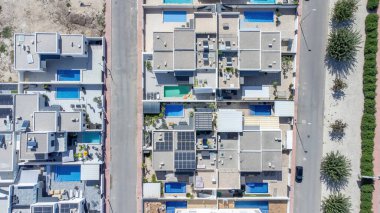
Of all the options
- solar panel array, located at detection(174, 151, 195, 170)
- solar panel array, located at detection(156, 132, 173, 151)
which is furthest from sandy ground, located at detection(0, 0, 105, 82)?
solar panel array, located at detection(174, 151, 195, 170)

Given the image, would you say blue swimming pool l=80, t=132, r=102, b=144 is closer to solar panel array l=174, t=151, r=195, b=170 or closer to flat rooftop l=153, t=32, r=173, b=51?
solar panel array l=174, t=151, r=195, b=170

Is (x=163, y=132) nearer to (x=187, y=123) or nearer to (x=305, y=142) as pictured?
(x=187, y=123)

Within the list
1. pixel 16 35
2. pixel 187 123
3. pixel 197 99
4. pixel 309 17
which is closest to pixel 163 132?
pixel 187 123

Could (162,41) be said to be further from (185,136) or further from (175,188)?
(175,188)

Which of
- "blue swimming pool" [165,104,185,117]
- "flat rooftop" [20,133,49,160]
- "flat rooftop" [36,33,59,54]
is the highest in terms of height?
"flat rooftop" [36,33,59,54]

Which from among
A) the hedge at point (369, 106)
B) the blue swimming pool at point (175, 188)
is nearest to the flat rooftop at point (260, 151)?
the blue swimming pool at point (175, 188)

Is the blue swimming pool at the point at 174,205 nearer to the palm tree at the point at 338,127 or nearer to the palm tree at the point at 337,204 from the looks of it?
the palm tree at the point at 337,204

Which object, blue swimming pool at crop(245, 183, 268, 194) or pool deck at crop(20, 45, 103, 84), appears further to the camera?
blue swimming pool at crop(245, 183, 268, 194)
